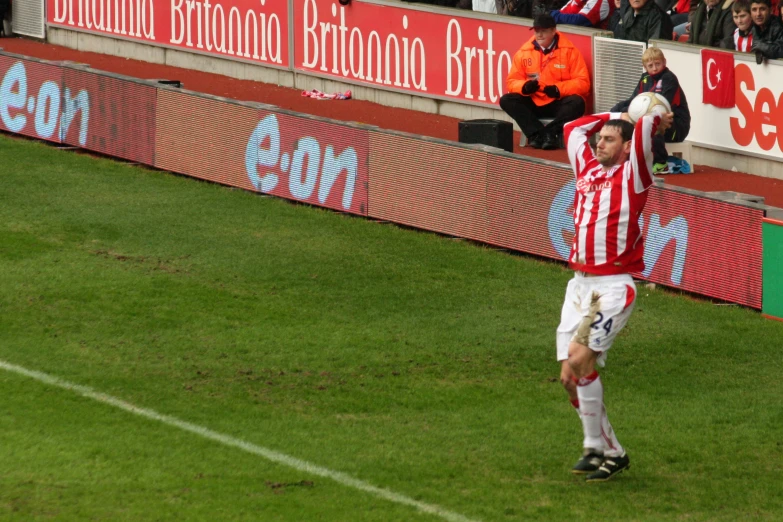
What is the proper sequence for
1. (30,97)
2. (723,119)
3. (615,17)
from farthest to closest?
(30,97) → (615,17) → (723,119)

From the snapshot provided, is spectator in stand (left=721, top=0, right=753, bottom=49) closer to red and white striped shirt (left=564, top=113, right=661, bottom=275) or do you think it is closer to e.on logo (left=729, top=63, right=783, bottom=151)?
e.on logo (left=729, top=63, right=783, bottom=151)

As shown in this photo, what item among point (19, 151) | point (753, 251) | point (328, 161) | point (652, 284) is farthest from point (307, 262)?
point (19, 151)

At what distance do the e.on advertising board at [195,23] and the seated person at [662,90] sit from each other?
8.07 m

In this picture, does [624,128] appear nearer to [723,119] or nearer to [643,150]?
[643,150]

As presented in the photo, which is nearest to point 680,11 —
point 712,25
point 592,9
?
point 592,9

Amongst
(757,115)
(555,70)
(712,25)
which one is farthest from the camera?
(555,70)

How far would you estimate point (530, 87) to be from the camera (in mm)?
18094

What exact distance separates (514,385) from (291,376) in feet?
5.17

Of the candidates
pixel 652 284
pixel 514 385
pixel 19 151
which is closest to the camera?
pixel 514 385

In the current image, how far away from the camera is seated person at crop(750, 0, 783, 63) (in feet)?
52.5

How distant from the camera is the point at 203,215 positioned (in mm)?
15555

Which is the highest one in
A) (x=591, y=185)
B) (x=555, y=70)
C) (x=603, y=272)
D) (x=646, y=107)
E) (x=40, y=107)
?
(x=646, y=107)

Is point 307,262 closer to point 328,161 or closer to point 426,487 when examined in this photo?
point 328,161

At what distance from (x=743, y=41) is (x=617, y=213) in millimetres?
9002
